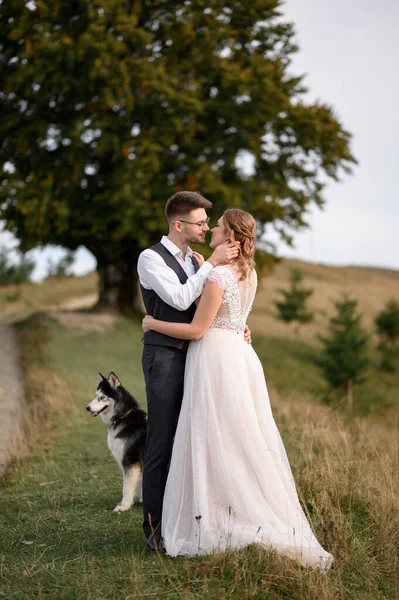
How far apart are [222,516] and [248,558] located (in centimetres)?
37

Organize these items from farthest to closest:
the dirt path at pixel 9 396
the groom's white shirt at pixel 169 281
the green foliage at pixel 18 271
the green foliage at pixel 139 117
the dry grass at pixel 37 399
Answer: the green foliage at pixel 18 271 → the green foliage at pixel 139 117 → the dry grass at pixel 37 399 → the dirt path at pixel 9 396 → the groom's white shirt at pixel 169 281

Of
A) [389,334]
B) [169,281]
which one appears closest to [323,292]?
[389,334]

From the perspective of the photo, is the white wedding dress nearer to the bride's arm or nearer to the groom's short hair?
the bride's arm

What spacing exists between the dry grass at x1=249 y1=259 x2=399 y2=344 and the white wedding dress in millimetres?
31141

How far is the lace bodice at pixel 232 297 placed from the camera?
512cm

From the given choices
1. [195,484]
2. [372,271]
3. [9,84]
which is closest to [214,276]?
[195,484]

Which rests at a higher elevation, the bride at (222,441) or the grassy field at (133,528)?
the bride at (222,441)

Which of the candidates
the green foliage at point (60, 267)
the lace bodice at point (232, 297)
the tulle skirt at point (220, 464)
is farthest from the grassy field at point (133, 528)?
the green foliage at point (60, 267)

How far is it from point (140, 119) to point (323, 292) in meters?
36.0

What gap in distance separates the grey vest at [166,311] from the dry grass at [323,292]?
3120 centimetres

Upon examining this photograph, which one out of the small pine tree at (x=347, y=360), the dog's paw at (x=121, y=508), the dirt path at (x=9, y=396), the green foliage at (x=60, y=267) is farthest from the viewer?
the green foliage at (x=60, y=267)

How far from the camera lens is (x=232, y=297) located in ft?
17.1

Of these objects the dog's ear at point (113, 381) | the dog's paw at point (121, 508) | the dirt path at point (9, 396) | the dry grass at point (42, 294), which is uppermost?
the dog's ear at point (113, 381)

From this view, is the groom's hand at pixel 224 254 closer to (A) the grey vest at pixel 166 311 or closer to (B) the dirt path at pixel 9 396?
(A) the grey vest at pixel 166 311
